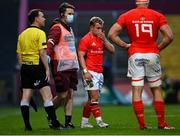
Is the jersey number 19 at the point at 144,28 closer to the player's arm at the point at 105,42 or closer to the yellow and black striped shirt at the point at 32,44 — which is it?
the player's arm at the point at 105,42

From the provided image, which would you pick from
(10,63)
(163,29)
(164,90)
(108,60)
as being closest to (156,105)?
(163,29)

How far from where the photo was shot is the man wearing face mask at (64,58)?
538 inches

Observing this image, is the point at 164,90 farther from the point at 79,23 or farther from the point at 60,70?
the point at 60,70

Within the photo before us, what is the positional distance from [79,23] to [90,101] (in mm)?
17630

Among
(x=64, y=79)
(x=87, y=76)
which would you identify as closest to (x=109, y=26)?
(x=87, y=76)

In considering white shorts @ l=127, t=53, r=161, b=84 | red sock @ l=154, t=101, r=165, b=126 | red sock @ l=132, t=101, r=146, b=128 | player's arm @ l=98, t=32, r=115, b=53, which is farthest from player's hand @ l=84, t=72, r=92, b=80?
red sock @ l=154, t=101, r=165, b=126

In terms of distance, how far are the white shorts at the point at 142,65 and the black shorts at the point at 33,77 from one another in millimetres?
1434

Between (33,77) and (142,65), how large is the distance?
1766 millimetres

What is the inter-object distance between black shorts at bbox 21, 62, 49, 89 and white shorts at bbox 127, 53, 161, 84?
143cm

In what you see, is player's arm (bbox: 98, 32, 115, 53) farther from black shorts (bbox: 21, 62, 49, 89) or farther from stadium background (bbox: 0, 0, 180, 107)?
stadium background (bbox: 0, 0, 180, 107)

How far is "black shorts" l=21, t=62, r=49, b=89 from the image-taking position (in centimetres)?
1322

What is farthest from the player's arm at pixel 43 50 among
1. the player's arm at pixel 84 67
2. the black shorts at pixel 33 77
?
the player's arm at pixel 84 67

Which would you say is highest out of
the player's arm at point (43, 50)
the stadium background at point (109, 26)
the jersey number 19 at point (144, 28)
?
the jersey number 19 at point (144, 28)

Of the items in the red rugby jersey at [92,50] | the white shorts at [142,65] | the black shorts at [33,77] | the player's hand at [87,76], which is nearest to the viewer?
the white shorts at [142,65]
